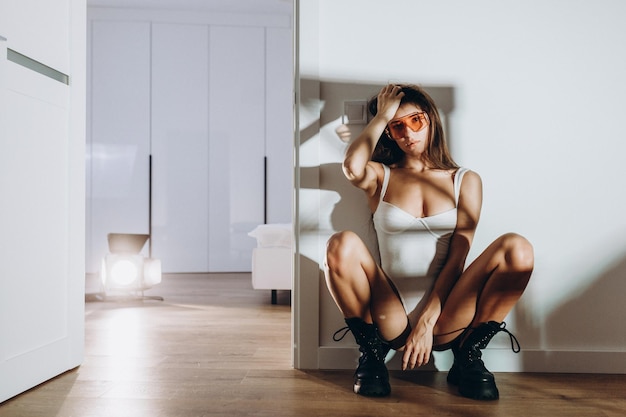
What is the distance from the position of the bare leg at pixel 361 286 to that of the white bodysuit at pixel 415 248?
0.08 m

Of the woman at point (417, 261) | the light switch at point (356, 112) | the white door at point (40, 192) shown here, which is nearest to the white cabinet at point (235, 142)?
the white door at point (40, 192)

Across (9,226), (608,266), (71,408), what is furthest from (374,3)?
(71,408)

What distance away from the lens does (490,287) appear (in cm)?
166

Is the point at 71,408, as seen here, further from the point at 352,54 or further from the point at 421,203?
the point at 352,54

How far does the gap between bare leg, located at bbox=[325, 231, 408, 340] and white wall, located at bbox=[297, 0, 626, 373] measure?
27 cm

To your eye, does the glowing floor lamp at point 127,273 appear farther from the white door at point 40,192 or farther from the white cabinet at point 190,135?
the white door at point 40,192

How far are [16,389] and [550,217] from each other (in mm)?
1905

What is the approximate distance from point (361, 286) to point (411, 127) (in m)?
0.60

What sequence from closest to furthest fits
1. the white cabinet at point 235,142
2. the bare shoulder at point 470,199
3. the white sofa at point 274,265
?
the bare shoulder at point 470,199 < the white sofa at point 274,265 < the white cabinet at point 235,142

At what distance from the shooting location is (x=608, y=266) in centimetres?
190

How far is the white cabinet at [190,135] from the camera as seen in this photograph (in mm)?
5234

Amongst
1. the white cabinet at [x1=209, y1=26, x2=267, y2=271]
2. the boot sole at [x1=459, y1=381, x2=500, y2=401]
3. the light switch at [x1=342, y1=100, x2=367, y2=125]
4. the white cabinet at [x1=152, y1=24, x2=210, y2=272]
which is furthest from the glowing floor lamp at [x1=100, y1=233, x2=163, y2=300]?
the boot sole at [x1=459, y1=381, x2=500, y2=401]

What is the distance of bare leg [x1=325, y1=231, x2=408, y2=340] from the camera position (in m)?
1.64

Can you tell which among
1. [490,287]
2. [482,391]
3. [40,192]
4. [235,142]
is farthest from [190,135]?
[482,391]
